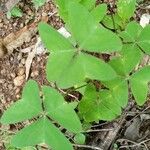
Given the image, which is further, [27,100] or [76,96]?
[76,96]

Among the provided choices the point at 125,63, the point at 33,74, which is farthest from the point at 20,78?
the point at 125,63

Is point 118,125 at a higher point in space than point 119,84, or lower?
lower

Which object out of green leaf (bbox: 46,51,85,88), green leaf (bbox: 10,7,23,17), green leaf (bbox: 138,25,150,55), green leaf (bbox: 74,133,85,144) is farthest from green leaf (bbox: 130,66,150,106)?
green leaf (bbox: 10,7,23,17)

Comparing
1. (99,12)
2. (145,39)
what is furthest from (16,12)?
(145,39)

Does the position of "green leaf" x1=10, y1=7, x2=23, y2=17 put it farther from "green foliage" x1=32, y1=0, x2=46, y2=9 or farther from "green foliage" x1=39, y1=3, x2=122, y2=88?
"green foliage" x1=39, y1=3, x2=122, y2=88

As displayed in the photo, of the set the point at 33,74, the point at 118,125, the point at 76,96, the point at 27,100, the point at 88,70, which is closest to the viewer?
the point at 88,70

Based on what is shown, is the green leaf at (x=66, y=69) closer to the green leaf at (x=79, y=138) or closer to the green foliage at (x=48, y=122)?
the green foliage at (x=48, y=122)

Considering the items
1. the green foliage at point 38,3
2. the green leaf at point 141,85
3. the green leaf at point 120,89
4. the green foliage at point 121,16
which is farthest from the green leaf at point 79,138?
the green foliage at point 38,3

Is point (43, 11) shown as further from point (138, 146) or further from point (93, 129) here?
point (138, 146)
